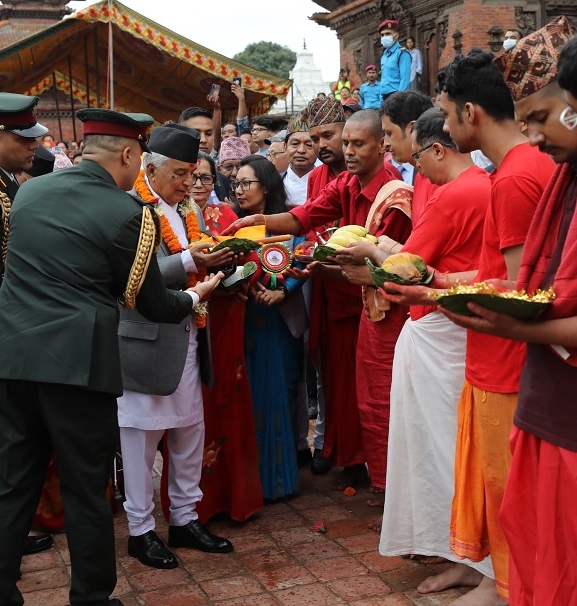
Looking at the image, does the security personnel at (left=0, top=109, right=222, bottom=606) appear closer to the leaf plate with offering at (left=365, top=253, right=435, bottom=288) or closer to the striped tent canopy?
the leaf plate with offering at (left=365, top=253, right=435, bottom=288)

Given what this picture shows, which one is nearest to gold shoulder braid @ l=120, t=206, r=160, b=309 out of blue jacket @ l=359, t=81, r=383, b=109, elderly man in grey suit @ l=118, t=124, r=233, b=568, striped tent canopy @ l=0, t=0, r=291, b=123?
elderly man in grey suit @ l=118, t=124, r=233, b=568

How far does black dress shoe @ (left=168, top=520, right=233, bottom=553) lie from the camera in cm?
449

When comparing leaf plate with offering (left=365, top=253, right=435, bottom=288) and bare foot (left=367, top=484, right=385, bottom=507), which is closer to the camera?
leaf plate with offering (left=365, top=253, right=435, bottom=288)

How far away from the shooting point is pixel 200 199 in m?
5.21

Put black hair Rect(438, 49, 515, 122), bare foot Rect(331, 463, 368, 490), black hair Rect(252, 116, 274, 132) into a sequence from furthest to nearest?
black hair Rect(252, 116, 274, 132)
bare foot Rect(331, 463, 368, 490)
black hair Rect(438, 49, 515, 122)

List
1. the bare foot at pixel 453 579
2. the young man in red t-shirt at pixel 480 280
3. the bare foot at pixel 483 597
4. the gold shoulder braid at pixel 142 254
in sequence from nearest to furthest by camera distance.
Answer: the young man in red t-shirt at pixel 480 280 < the gold shoulder braid at pixel 142 254 < the bare foot at pixel 483 597 < the bare foot at pixel 453 579

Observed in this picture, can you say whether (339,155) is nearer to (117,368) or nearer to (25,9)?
(117,368)

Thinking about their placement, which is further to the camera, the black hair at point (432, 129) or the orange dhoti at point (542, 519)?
the black hair at point (432, 129)

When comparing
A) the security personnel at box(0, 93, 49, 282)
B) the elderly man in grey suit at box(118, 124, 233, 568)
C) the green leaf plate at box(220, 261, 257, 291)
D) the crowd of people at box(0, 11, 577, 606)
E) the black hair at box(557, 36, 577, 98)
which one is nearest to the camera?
the black hair at box(557, 36, 577, 98)

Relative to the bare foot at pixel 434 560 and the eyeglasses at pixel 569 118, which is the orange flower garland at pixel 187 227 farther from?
the eyeglasses at pixel 569 118

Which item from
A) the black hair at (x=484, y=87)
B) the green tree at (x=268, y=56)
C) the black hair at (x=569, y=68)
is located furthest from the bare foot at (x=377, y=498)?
the green tree at (x=268, y=56)

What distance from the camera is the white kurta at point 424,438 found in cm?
382

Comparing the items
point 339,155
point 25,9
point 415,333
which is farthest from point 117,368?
point 25,9

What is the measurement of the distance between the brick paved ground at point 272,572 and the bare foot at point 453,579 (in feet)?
0.14
